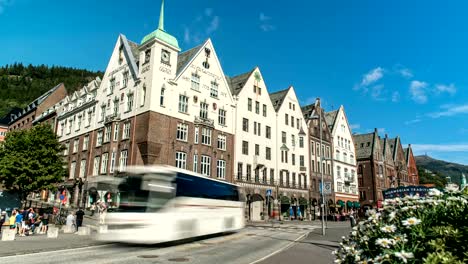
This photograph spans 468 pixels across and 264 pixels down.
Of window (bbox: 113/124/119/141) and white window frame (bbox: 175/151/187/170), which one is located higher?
window (bbox: 113/124/119/141)

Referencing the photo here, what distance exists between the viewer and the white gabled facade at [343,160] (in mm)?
65188

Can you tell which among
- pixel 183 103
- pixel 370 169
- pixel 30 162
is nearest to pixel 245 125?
pixel 183 103

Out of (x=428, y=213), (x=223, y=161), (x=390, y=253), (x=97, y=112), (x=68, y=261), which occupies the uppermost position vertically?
(x=97, y=112)

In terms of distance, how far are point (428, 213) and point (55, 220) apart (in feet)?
Answer: 113

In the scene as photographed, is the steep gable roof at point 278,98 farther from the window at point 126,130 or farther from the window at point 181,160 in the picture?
the window at point 126,130

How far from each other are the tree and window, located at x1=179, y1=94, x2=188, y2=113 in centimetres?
1648

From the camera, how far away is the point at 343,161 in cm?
6769

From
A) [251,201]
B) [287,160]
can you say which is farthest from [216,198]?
[287,160]

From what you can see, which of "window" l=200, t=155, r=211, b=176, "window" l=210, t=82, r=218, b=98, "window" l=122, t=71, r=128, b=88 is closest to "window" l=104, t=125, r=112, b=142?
"window" l=122, t=71, r=128, b=88

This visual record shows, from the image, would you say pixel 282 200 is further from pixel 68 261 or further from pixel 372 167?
pixel 68 261

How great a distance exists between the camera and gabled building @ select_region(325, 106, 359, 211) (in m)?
64.9

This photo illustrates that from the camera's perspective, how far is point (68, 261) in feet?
43.4

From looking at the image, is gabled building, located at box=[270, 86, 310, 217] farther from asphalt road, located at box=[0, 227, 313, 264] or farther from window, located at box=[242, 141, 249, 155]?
asphalt road, located at box=[0, 227, 313, 264]

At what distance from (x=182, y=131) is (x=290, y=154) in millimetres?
21880
